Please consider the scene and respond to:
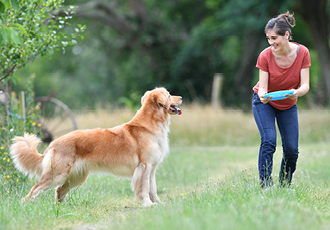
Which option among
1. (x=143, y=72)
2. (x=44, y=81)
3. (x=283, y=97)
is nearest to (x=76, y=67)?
(x=143, y=72)

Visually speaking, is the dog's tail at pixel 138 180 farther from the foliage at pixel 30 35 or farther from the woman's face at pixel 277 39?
the woman's face at pixel 277 39

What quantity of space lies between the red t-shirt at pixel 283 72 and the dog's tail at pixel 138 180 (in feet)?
6.07

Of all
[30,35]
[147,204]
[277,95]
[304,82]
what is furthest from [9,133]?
[304,82]

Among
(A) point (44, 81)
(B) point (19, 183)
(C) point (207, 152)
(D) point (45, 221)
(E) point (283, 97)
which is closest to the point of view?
(D) point (45, 221)

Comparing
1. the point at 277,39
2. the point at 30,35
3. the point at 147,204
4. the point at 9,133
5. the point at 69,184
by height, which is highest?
the point at 30,35

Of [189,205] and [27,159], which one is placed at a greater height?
[27,159]

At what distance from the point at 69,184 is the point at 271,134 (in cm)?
268

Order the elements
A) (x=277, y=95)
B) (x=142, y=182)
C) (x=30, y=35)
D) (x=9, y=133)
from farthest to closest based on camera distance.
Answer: (x=9, y=133)
(x=30, y=35)
(x=142, y=182)
(x=277, y=95)

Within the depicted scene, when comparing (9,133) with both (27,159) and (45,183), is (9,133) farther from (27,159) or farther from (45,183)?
(45,183)

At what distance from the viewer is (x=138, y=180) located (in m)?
4.84

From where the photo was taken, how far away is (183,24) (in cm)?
2334

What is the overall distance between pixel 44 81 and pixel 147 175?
31.9 m

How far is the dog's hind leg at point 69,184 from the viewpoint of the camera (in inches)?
194

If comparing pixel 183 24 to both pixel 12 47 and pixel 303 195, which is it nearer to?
pixel 12 47
